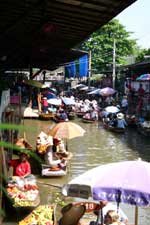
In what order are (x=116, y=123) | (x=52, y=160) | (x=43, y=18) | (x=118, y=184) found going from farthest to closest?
(x=116, y=123)
(x=52, y=160)
(x=43, y=18)
(x=118, y=184)

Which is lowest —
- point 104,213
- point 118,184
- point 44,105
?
point 104,213

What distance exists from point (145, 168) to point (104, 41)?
52.3 m

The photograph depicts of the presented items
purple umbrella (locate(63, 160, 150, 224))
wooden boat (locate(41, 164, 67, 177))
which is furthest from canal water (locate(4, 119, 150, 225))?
purple umbrella (locate(63, 160, 150, 224))

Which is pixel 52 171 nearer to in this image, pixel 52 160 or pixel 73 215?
pixel 52 160

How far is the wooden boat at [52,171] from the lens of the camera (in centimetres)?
1253

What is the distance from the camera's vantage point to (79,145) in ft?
66.1

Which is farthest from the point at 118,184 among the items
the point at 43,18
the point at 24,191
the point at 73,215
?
the point at 24,191

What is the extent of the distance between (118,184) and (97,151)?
13391mm

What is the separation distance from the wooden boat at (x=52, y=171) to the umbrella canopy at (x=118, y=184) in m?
6.50

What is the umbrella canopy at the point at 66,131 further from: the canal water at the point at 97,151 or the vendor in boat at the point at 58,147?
the canal water at the point at 97,151

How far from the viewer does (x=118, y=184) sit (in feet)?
18.1

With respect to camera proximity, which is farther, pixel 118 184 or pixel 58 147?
pixel 58 147

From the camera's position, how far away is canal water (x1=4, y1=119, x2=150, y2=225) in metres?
11.3

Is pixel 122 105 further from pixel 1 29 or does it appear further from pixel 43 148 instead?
pixel 1 29
